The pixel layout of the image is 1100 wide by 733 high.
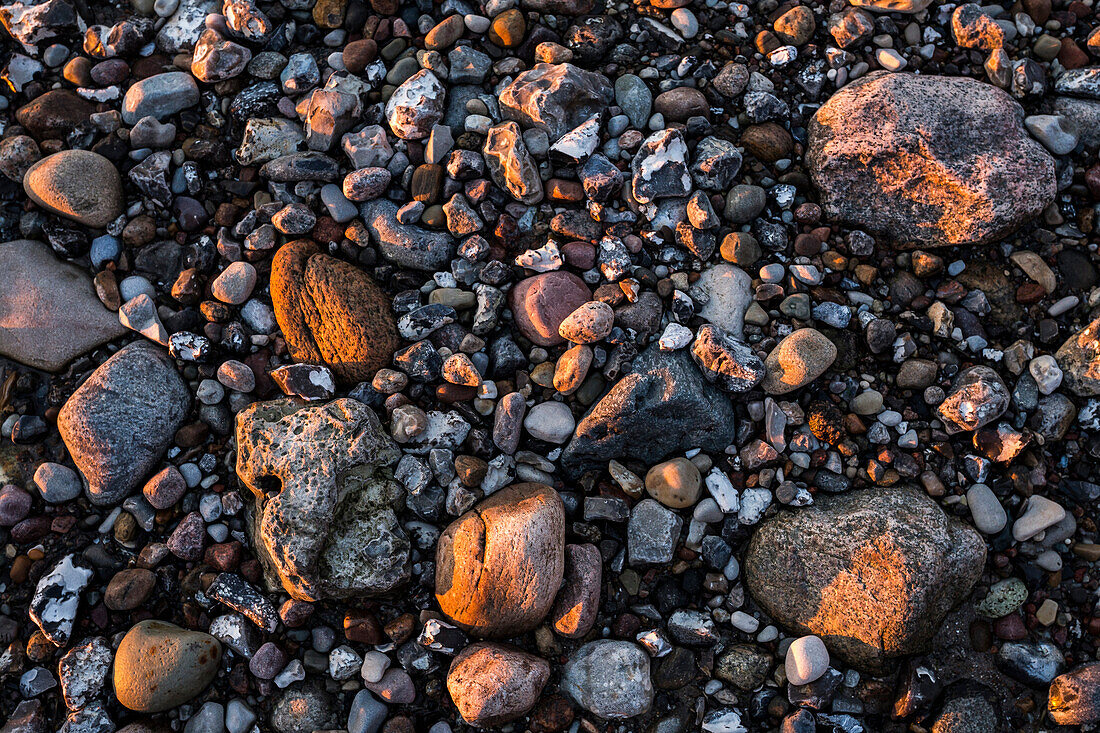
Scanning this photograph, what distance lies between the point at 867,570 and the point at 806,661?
431 mm

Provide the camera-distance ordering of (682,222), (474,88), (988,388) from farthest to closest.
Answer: (474,88) < (682,222) < (988,388)

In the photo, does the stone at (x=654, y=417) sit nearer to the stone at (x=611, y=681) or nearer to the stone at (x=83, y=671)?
the stone at (x=611, y=681)

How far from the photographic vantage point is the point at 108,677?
273 cm

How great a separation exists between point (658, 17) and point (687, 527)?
243 cm

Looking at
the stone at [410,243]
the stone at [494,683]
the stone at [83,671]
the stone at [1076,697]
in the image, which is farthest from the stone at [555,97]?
the stone at [1076,697]

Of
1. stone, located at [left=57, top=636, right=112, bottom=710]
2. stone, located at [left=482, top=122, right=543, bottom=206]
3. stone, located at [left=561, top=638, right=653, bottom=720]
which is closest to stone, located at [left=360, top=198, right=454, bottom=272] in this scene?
stone, located at [left=482, top=122, right=543, bottom=206]

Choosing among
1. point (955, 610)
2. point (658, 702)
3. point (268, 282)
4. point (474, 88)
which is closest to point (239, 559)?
point (268, 282)

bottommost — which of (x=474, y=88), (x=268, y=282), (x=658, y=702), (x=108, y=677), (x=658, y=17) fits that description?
(x=658, y=702)

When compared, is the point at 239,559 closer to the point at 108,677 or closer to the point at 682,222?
the point at 108,677

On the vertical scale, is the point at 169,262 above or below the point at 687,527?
above

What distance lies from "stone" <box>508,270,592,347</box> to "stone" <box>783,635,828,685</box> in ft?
5.15

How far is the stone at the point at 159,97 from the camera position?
10.8 feet

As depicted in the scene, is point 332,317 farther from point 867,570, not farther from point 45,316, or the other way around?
point 867,570

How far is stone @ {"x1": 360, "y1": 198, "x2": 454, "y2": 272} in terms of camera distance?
10.0 feet
